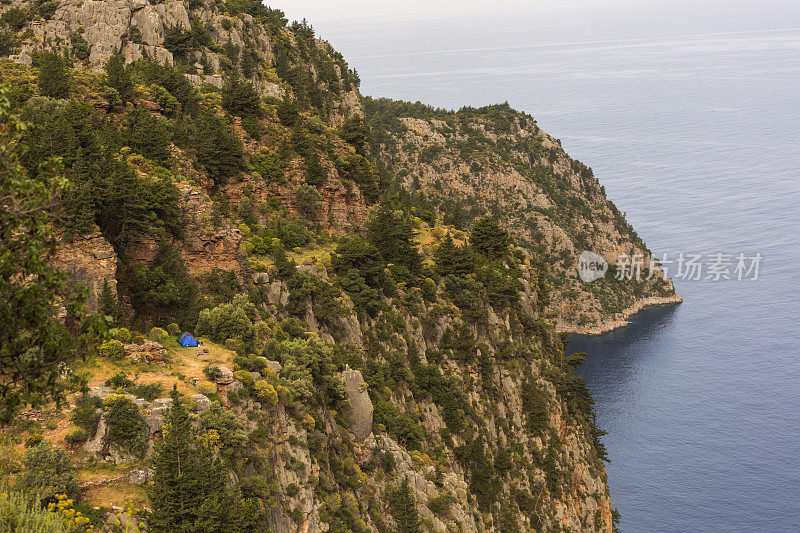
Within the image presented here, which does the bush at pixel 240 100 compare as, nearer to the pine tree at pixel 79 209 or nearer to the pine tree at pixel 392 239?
the pine tree at pixel 392 239

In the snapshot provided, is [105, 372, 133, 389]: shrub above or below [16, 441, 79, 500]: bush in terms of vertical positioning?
above

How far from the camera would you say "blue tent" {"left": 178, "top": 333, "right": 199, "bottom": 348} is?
43603mm

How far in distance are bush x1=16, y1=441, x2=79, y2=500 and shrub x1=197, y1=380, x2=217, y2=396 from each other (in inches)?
324

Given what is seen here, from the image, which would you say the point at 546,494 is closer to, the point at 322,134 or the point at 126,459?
the point at 322,134

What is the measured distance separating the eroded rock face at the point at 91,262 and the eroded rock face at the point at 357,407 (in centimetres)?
1825

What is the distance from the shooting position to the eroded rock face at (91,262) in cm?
4300

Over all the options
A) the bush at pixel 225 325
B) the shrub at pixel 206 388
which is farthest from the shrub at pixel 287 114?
the shrub at pixel 206 388

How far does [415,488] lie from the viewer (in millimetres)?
55000

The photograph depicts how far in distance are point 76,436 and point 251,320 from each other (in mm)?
22208

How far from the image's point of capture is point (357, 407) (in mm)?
53219

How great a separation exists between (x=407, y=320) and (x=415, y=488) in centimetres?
2188

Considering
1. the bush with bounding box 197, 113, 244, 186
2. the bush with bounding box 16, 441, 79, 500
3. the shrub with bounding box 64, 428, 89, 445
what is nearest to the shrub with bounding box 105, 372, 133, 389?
the shrub with bounding box 64, 428, 89, 445

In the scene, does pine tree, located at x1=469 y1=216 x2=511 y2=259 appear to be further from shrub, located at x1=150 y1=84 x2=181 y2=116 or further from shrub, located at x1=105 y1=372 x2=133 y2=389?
shrub, located at x1=105 y1=372 x2=133 y2=389

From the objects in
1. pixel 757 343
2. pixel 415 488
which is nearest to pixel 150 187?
pixel 415 488
